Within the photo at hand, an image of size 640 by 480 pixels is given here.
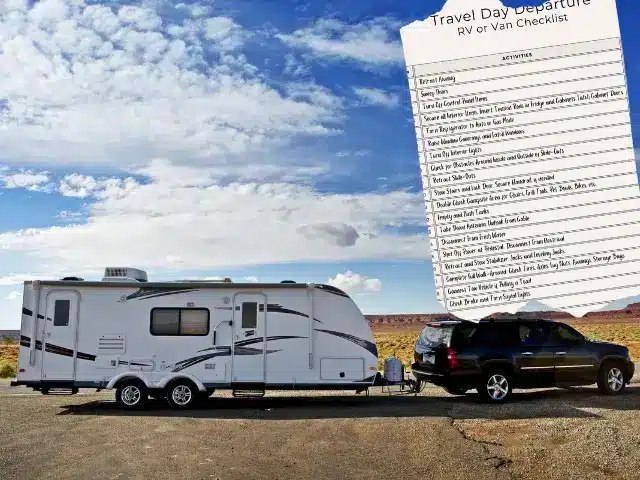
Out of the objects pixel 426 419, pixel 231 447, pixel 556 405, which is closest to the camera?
pixel 231 447

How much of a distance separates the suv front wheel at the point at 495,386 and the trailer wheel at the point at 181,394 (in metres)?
6.06

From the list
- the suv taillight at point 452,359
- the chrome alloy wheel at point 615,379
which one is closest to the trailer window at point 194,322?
the suv taillight at point 452,359

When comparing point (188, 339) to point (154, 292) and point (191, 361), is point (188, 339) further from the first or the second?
point (154, 292)

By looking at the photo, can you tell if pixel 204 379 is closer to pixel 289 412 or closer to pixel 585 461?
pixel 289 412

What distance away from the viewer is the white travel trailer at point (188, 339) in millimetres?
13453

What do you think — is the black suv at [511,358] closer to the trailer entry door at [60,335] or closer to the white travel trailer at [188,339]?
the white travel trailer at [188,339]

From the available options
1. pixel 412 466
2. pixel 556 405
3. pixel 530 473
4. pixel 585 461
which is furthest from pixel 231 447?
pixel 556 405

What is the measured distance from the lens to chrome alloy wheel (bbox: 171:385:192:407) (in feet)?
44.6

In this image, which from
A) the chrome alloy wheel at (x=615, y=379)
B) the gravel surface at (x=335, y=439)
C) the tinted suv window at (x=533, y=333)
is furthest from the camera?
the chrome alloy wheel at (x=615, y=379)

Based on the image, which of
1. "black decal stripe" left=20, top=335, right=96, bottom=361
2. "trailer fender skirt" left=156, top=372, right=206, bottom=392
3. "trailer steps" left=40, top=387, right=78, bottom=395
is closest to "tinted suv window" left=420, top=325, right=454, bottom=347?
"trailer fender skirt" left=156, top=372, right=206, bottom=392

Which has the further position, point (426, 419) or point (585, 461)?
point (426, 419)

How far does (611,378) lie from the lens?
570 inches

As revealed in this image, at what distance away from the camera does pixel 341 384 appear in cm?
1342

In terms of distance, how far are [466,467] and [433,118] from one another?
4770mm
